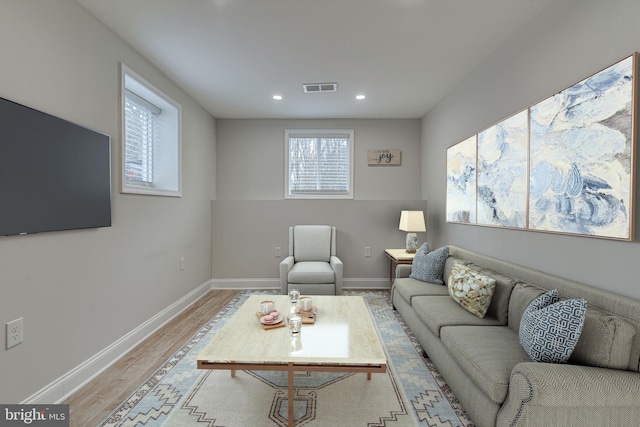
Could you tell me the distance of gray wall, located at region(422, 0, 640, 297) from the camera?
1.58 meters

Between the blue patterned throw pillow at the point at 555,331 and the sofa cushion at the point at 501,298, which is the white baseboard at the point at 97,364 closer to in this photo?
the blue patterned throw pillow at the point at 555,331

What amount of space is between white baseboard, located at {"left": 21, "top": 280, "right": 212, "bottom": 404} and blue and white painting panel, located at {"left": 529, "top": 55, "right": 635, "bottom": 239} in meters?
3.29

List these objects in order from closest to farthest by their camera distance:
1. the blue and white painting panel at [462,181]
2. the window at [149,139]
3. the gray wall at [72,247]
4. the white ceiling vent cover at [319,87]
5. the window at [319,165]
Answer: the gray wall at [72,247], the window at [149,139], the blue and white painting panel at [462,181], the white ceiling vent cover at [319,87], the window at [319,165]

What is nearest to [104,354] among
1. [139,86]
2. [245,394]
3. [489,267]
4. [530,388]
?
[245,394]

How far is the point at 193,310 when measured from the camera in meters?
3.64

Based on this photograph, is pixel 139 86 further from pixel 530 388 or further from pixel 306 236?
pixel 530 388

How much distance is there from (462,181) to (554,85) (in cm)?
135

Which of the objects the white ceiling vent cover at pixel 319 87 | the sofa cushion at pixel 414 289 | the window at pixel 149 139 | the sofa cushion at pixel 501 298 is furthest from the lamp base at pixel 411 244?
the window at pixel 149 139

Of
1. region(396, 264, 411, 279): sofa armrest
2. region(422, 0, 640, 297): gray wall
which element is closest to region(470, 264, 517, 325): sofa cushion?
region(422, 0, 640, 297): gray wall

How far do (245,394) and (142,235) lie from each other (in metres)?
1.72

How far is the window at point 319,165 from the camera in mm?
4742

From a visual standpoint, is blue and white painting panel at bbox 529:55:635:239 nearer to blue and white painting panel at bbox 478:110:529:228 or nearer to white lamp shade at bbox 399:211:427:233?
blue and white painting panel at bbox 478:110:529:228

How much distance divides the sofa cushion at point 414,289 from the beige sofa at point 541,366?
62cm

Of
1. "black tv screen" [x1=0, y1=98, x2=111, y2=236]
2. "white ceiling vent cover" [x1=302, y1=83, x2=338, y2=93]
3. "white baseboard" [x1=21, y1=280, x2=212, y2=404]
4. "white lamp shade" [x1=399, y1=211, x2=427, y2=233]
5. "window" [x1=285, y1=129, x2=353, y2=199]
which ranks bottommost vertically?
"white baseboard" [x1=21, y1=280, x2=212, y2=404]
